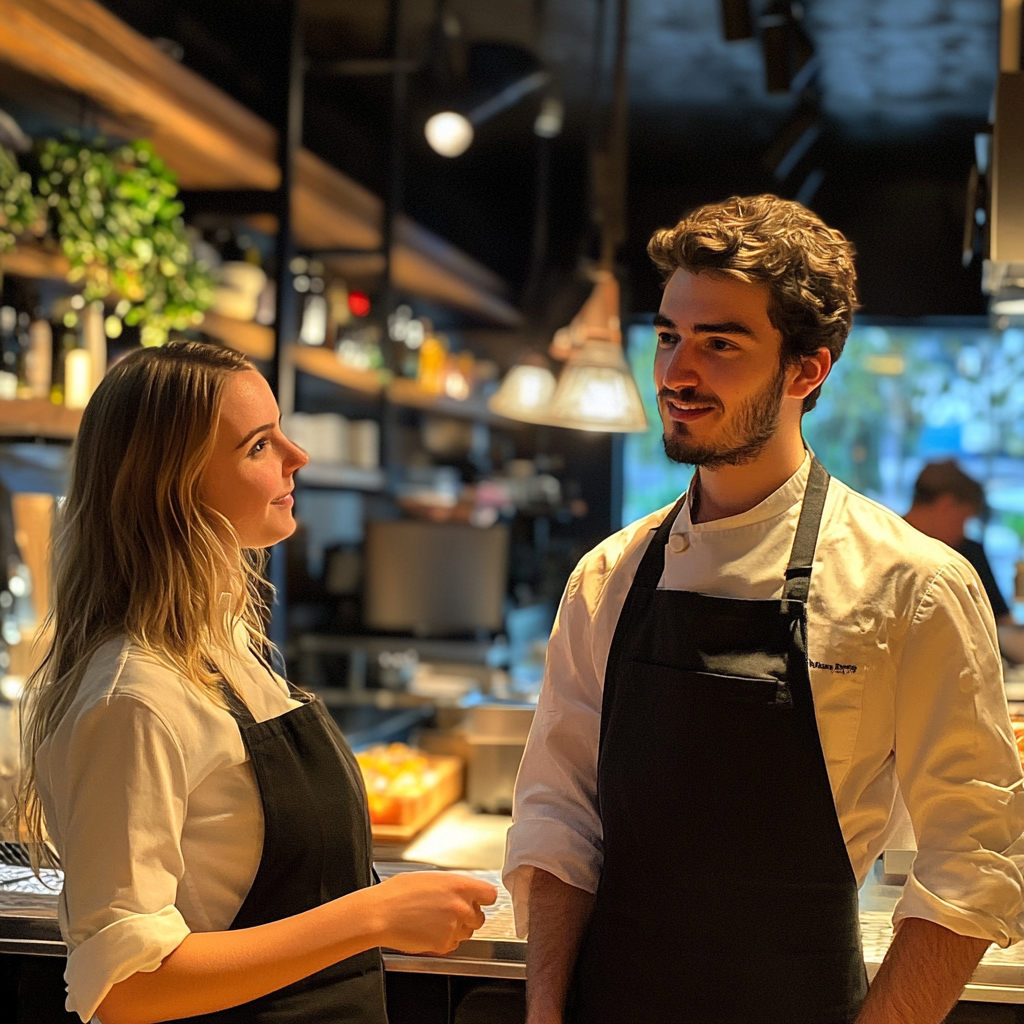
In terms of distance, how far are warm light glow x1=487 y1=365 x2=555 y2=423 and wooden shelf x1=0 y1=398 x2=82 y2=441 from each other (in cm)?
104

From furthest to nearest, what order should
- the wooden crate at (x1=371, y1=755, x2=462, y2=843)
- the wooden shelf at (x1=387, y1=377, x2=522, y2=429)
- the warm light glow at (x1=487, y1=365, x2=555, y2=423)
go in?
the wooden shelf at (x1=387, y1=377, x2=522, y2=429), the warm light glow at (x1=487, y1=365, x2=555, y2=423), the wooden crate at (x1=371, y1=755, x2=462, y2=843)

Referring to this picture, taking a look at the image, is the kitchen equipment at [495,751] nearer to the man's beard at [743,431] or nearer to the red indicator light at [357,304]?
the man's beard at [743,431]

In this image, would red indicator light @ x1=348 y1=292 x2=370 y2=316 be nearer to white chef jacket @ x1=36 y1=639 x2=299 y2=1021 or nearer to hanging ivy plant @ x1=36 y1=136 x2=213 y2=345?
hanging ivy plant @ x1=36 y1=136 x2=213 y2=345

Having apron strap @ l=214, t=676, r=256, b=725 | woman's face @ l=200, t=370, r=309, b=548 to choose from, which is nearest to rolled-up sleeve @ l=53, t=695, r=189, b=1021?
apron strap @ l=214, t=676, r=256, b=725

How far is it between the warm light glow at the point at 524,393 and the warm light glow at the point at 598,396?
0.28 meters

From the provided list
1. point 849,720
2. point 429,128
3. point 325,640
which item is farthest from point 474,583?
point 849,720

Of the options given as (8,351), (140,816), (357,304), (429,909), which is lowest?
A: (429,909)

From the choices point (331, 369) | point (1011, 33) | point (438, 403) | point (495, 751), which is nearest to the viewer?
point (1011, 33)

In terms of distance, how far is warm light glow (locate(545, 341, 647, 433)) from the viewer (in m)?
2.77

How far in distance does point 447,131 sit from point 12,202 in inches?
65.6

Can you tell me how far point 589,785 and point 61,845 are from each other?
0.68 meters

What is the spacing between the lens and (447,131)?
395cm

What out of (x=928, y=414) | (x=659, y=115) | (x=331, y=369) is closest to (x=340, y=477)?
(x=331, y=369)

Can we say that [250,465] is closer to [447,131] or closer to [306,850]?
[306,850]
